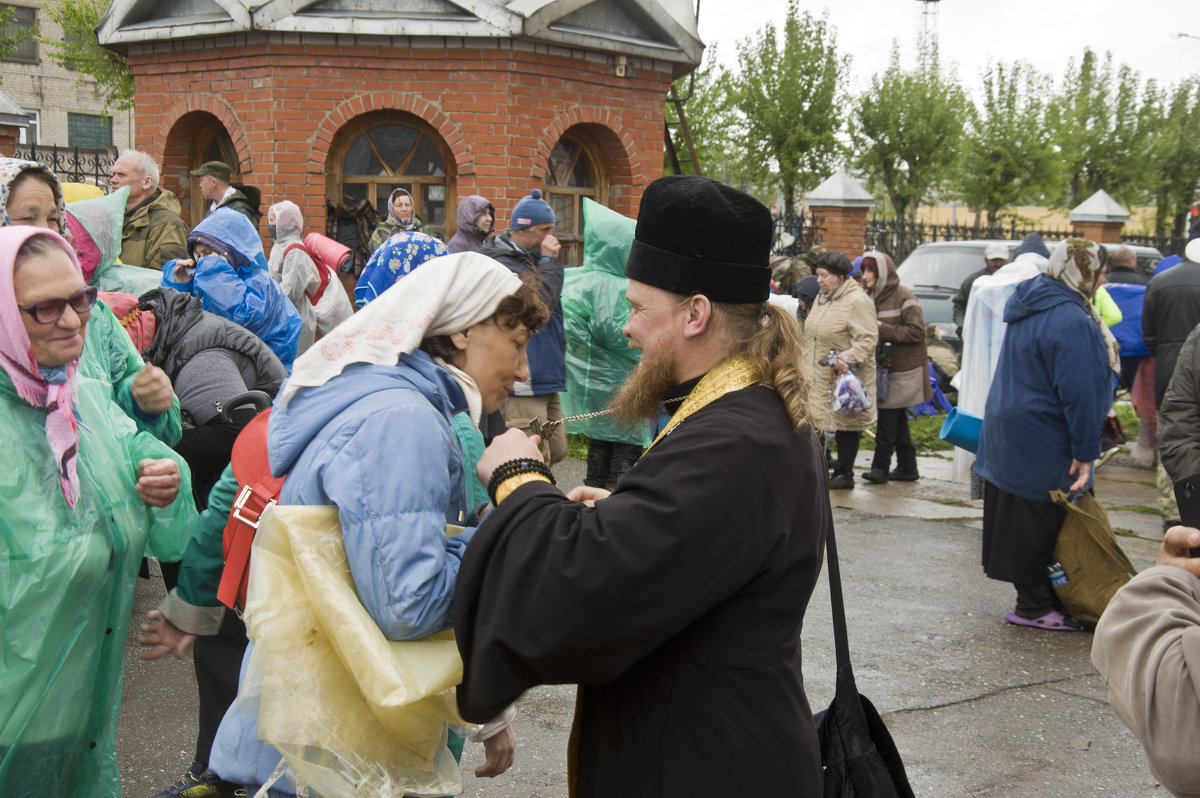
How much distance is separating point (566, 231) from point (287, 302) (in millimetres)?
6252

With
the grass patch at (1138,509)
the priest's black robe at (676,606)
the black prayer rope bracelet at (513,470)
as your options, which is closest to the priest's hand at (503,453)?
the black prayer rope bracelet at (513,470)

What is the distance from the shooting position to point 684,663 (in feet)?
6.48

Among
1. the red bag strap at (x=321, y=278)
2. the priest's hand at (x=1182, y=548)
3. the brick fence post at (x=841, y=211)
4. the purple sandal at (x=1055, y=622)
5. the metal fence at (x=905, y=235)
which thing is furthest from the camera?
the metal fence at (x=905, y=235)

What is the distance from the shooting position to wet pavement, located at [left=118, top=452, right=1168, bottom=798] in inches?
166

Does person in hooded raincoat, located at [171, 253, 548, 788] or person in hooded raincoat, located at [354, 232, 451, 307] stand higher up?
person in hooded raincoat, located at [354, 232, 451, 307]

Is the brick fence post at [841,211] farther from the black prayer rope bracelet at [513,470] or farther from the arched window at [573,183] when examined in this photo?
the black prayer rope bracelet at [513,470]

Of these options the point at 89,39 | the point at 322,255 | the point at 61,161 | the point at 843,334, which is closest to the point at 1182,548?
the point at 843,334

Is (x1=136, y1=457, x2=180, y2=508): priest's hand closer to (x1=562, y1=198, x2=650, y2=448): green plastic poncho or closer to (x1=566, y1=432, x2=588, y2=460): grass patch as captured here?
(x1=562, y1=198, x2=650, y2=448): green plastic poncho

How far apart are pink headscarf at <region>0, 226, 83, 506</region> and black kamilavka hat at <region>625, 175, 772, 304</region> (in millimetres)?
1404

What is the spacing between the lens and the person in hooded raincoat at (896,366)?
9.30 m

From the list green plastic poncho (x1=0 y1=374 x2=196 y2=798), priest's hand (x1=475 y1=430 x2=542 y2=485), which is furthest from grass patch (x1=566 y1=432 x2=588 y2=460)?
priest's hand (x1=475 y1=430 x2=542 y2=485)

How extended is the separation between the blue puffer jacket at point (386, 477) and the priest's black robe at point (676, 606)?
0.14 meters

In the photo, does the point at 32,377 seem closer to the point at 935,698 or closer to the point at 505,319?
the point at 505,319

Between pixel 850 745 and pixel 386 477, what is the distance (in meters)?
1.12
